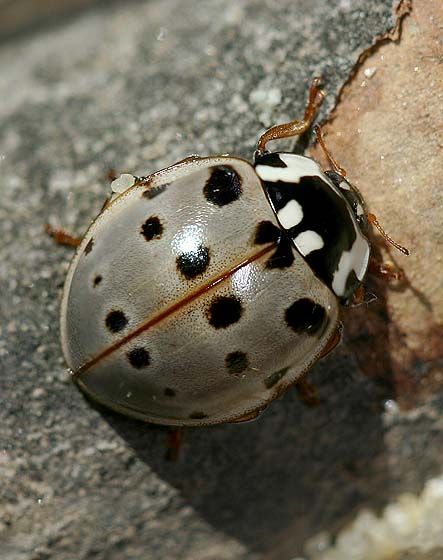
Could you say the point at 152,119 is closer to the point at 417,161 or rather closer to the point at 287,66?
the point at 287,66

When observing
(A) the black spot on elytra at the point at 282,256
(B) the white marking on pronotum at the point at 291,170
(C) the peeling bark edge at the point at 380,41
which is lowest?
(A) the black spot on elytra at the point at 282,256

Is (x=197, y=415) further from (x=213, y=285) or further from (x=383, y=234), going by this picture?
(x=383, y=234)

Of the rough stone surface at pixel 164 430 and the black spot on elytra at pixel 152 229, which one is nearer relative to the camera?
the black spot on elytra at pixel 152 229

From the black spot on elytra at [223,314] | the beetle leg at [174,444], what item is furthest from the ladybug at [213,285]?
the beetle leg at [174,444]

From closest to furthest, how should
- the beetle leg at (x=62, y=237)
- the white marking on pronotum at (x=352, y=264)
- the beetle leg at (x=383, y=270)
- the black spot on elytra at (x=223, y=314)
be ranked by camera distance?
the black spot on elytra at (x=223, y=314) → the white marking on pronotum at (x=352, y=264) → the beetle leg at (x=383, y=270) → the beetle leg at (x=62, y=237)

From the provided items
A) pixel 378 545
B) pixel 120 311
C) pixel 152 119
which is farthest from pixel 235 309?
pixel 378 545

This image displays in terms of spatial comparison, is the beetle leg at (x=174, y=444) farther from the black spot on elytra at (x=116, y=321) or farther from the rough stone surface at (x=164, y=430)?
the black spot on elytra at (x=116, y=321)
